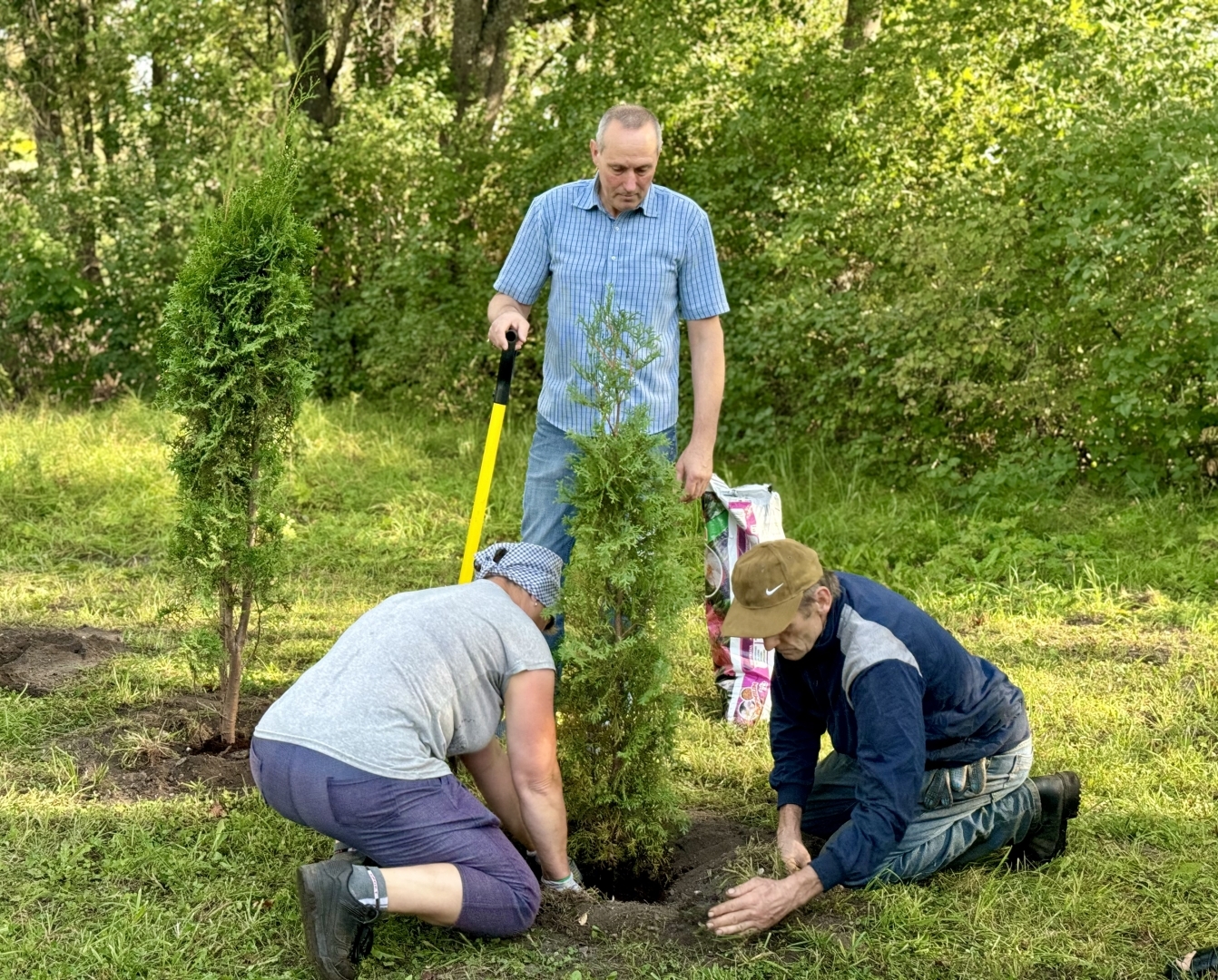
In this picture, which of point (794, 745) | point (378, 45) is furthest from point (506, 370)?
point (378, 45)

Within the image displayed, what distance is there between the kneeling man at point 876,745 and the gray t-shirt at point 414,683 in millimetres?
617

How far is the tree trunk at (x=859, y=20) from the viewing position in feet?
33.9

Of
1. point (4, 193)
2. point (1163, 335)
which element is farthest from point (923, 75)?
point (4, 193)

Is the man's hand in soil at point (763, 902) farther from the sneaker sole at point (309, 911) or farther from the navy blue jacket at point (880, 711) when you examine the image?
the sneaker sole at point (309, 911)

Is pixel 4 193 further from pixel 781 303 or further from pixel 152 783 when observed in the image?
pixel 152 783

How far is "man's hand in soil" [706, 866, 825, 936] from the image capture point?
3330 millimetres

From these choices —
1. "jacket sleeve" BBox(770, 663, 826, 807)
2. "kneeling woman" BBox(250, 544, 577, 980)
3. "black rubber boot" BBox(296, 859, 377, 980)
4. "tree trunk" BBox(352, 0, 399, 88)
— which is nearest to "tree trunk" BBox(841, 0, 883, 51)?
"tree trunk" BBox(352, 0, 399, 88)

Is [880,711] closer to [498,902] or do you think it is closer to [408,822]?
[498,902]

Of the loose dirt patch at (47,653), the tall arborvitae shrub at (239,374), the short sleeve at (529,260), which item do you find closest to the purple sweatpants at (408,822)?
the tall arborvitae shrub at (239,374)

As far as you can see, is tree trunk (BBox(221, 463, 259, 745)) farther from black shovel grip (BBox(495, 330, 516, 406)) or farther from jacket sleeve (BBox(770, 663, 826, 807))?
jacket sleeve (BBox(770, 663, 826, 807))

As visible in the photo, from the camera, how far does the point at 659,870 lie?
4.03 m

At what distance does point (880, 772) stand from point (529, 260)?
210 centimetres

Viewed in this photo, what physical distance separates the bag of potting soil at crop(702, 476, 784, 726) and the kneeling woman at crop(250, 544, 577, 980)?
1.59 metres

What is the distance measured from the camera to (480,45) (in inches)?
513
